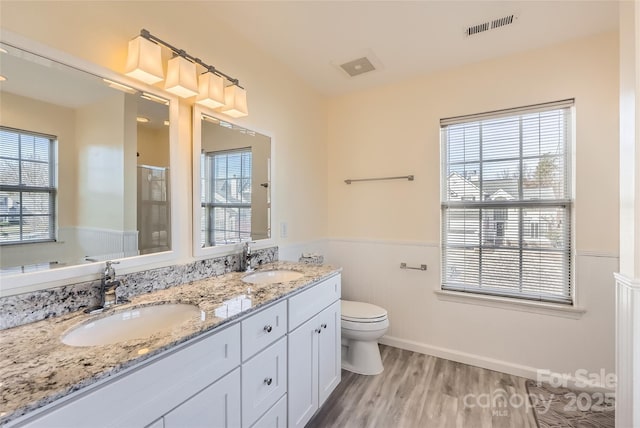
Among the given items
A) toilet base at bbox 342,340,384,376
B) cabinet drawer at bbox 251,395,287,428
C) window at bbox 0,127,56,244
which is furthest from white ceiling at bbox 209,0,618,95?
toilet base at bbox 342,340,384,376

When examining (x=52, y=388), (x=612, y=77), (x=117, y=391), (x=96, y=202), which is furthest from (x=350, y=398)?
(x=612, y=77)

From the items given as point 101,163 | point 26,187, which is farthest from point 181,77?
point 26,187

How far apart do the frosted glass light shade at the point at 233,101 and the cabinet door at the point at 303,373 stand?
1.35 m

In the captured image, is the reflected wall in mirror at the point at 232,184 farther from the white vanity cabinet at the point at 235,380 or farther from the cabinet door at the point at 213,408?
the cabinet door at the point at 213,408

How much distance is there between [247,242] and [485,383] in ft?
6.66

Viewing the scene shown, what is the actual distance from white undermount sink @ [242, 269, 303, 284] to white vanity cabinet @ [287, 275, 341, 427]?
0.78 ft

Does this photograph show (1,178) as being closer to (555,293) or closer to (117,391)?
(117,391)

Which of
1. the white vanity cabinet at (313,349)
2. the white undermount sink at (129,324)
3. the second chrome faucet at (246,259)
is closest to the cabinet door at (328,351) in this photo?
the white vanity cabinet at (313,349)

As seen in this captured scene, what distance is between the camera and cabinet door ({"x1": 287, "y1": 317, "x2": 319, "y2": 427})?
4.82 ft

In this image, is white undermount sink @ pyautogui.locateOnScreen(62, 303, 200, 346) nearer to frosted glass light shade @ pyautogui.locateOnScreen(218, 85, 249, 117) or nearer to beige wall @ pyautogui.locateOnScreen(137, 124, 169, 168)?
beige wall @ pyautogui.locateOnScreen(137, 124, 169, 168)

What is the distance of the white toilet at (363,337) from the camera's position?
7.11ft

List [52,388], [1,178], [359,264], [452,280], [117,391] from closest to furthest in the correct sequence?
[52,388] < [117,391] < [1,178] < [452,280] < [359,264]

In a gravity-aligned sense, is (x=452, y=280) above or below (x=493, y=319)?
above

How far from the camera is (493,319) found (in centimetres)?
228
